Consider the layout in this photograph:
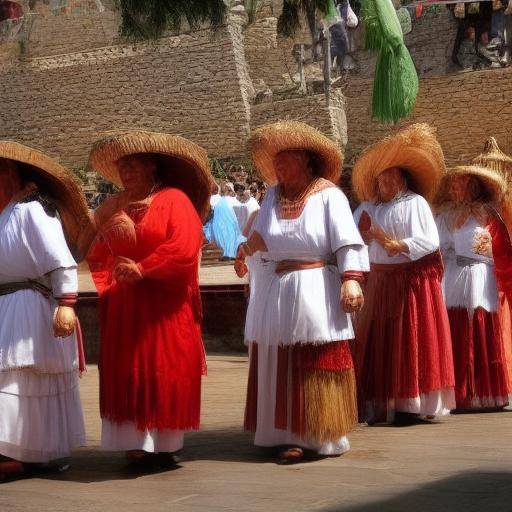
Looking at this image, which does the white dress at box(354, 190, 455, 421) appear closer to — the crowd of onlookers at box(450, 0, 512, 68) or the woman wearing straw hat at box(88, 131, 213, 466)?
the woman wearing straw hat at box(88, 131, 213, 466)

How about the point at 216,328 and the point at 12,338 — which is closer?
the point at 12,338

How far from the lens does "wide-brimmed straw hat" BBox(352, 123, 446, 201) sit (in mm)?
8797

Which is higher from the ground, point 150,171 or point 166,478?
point 150,171

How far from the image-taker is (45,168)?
7176mm

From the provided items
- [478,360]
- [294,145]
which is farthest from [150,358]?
[478,360]

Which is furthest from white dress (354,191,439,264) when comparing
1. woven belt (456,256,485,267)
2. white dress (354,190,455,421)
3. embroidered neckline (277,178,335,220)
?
embroidered neckline (277,178,335,220)

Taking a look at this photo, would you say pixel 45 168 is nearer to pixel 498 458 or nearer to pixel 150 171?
pixel 150 171

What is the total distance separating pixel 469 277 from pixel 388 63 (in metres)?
5.47

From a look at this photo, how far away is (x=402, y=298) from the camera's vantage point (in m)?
8.84

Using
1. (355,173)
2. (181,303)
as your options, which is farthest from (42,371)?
(355,173)

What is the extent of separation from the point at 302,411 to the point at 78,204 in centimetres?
146

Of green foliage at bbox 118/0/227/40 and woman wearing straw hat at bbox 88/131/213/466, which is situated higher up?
green foliage at bbox 118/0/227/40

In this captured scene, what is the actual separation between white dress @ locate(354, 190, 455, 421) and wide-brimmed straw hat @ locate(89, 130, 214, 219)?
1.56 meters

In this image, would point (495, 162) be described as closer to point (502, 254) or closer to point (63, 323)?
point (502, 254)
